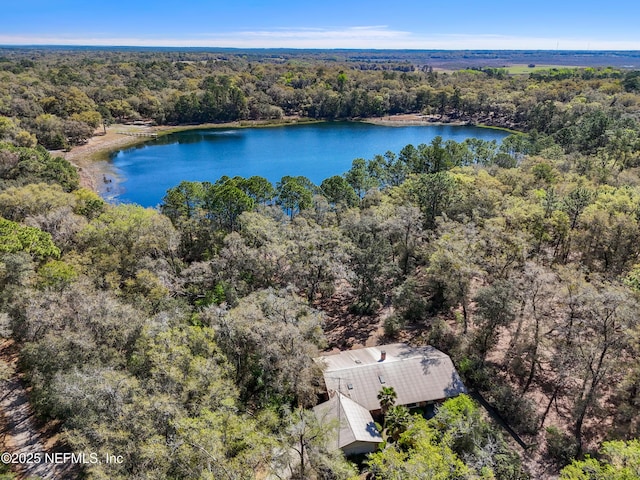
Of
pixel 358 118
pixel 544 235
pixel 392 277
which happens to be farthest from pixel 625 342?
pixel 358 118

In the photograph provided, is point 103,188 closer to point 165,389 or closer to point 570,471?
point 165,389

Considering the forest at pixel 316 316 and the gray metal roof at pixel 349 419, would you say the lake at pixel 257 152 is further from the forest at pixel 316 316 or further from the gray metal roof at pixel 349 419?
the gray metal roof at pixel 349 419

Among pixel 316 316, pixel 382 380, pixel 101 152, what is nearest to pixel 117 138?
pixel 101 152

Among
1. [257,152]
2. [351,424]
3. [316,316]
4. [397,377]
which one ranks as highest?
[316,316]

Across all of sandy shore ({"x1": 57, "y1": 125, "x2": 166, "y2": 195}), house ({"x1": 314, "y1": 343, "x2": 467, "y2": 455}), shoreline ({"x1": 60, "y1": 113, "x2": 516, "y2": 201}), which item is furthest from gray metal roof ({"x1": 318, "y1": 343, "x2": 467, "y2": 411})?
sandy shore ({"x1": 57, "y1": 125, "x2": 166, "y2": 195})

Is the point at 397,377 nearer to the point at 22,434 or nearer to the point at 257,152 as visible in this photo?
the point at 22,434

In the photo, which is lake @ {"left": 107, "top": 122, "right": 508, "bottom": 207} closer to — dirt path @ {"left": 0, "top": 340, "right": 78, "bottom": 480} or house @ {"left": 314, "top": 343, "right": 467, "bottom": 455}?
dirt path @ {"left": 0, "top": 340, "right": 78, "bottom": 480}
